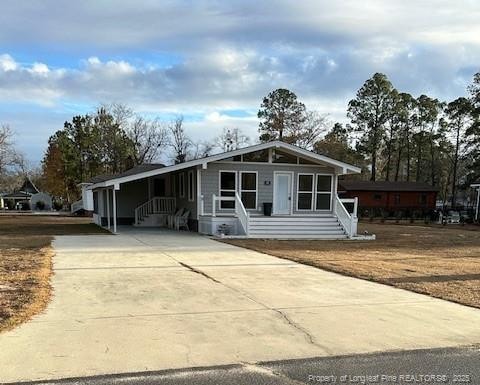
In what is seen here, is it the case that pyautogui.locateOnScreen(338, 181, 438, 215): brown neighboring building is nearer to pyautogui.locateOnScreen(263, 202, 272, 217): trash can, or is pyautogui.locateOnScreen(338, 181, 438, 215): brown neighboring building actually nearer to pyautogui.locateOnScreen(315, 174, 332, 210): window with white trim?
pyautogui.locateOnScreen(315, 174, 332, 210): window with white trim

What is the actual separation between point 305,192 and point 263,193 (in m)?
2.01

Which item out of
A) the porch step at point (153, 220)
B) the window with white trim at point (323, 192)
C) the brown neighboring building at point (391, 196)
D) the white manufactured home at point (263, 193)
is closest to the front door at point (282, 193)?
the white manufactured home at point (263, 193)

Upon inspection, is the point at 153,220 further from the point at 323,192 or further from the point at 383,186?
the point at 383,186

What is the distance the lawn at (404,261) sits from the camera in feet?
28.3

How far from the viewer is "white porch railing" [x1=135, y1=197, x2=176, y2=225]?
25.5 m

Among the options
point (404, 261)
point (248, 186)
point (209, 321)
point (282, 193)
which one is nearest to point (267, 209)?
point (282, 193)

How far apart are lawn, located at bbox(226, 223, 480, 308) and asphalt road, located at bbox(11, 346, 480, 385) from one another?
3125 mm

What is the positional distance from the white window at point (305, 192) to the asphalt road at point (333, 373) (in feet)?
56.2

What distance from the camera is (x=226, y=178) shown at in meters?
21.1

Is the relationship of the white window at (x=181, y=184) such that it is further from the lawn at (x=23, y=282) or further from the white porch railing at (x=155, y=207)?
the lawn at (x=23, y=282)

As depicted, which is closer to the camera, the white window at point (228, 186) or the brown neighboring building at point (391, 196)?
the white window at point (228, 186)

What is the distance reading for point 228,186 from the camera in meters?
21.1

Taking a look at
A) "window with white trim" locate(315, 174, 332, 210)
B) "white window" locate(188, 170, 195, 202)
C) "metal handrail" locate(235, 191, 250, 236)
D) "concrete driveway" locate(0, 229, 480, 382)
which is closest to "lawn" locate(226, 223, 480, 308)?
"concrete driveway" locate(0, 229, 480, 382)

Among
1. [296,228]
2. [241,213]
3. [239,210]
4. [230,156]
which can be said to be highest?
[230,156]
